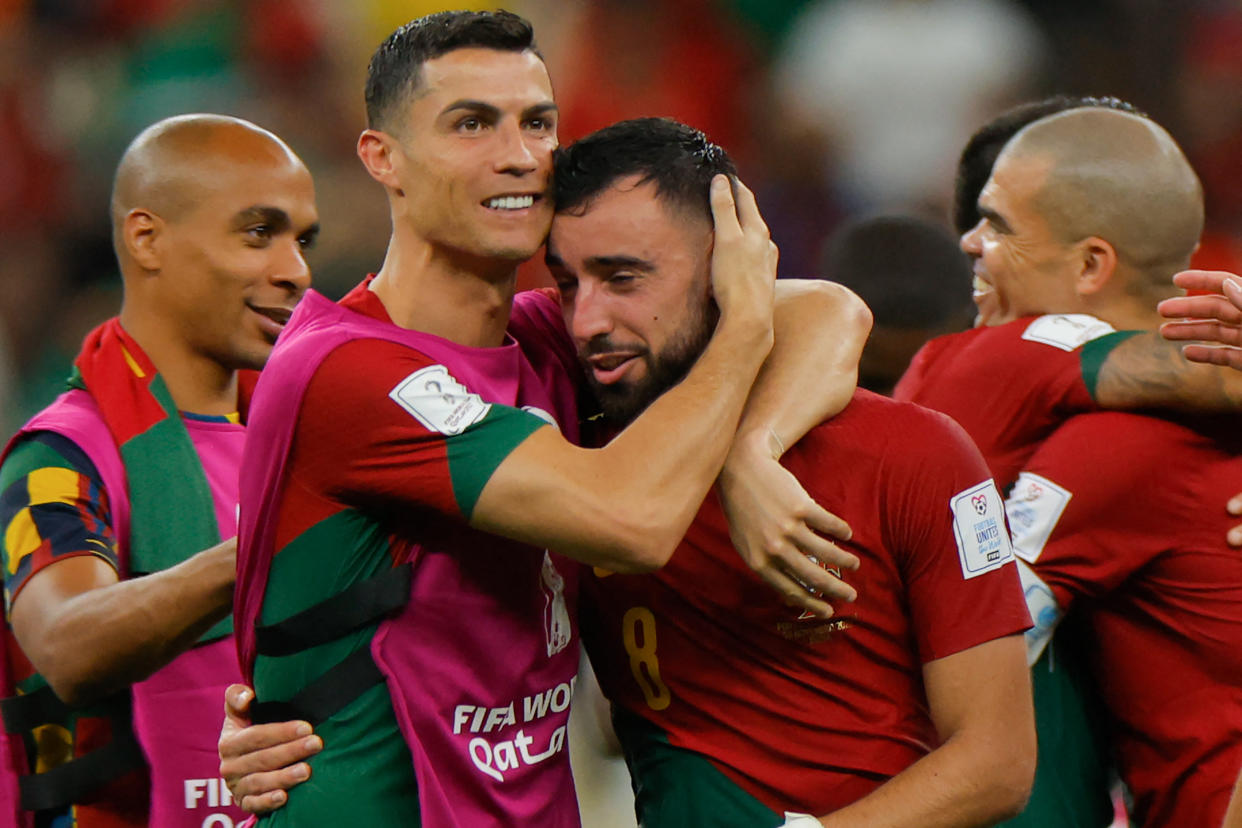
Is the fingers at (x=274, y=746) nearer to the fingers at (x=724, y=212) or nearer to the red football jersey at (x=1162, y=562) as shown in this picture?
the fingers at (x=724, y=212)

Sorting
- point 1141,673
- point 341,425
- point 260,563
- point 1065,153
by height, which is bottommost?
point 1141,673

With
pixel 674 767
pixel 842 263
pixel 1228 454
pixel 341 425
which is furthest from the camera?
pixel 842 263

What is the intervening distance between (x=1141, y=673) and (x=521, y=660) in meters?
1.44

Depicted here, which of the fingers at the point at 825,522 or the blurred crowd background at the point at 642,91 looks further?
the blurred crowd background at the point at 642,91

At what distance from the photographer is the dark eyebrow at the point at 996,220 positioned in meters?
3.49

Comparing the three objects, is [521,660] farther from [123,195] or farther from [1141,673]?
[123,195]

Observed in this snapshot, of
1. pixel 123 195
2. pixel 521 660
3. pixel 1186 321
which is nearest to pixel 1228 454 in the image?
pixel 1186 321

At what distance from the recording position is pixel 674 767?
9.02ft

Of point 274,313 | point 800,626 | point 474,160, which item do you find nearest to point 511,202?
point 474,160

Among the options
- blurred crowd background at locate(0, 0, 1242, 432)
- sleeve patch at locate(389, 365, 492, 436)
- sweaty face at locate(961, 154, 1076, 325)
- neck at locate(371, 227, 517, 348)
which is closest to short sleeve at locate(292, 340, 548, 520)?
sleeve patch at locate(389, 365, 492, 436)

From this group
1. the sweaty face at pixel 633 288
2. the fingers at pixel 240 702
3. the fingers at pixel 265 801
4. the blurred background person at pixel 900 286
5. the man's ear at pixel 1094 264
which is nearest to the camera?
the fingers at pixel 265 801

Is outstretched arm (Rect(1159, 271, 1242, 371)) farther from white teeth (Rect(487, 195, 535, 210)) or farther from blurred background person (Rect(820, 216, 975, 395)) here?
blurred background person (Rect(820, 216, 975, 395))

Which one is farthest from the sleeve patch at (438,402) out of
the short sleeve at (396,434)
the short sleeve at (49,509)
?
the short sleeve at (49,509)

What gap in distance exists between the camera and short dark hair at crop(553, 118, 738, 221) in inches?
111
